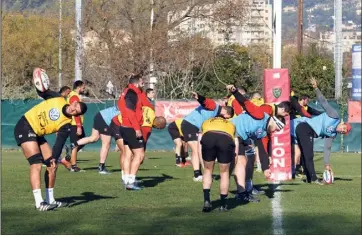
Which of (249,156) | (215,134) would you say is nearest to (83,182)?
(249,156)

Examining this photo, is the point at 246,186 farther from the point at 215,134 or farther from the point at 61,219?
the point at 61,219

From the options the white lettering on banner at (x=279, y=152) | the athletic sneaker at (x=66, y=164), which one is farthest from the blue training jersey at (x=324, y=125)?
the athletic sneaker at (x=66, y=164)

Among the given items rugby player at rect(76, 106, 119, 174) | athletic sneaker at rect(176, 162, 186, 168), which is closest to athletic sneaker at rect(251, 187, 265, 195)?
rugby player at rect(76, 106, 119, 174)

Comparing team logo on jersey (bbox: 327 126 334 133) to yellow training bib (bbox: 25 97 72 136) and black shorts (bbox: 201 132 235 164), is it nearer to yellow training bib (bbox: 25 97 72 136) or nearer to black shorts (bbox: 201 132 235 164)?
black shorts (bbox: 201 132 235 164)

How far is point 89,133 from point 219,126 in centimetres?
2293

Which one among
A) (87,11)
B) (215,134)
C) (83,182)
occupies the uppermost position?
(87,11)

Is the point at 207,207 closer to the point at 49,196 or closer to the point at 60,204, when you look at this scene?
the point at 60,204

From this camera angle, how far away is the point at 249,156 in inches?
593

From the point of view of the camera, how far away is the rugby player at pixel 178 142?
75.2ft

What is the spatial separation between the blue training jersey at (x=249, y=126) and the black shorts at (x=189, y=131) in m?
4.04

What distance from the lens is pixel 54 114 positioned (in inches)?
507

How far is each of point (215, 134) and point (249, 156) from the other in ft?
6.82

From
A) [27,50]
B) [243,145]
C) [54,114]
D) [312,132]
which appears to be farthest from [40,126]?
[27,50]

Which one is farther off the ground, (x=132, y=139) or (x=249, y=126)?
(x=249, y=126)
